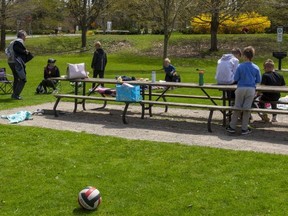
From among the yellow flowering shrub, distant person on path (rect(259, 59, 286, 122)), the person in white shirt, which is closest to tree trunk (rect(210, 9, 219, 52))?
the yellow flowering shrub

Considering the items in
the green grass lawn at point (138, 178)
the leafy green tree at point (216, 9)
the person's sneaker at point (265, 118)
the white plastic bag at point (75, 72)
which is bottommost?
the green grass lawn at point (138, 178)

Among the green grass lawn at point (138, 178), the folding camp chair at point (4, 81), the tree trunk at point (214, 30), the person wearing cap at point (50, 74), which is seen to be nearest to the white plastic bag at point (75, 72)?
the green grass lawn at point (138, 178)

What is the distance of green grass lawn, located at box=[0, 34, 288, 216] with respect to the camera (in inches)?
226

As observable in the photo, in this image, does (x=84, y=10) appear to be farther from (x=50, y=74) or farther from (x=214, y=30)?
(x=50, y=74)

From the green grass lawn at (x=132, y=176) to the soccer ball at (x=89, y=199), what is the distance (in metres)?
0.12

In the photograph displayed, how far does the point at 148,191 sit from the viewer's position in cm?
623

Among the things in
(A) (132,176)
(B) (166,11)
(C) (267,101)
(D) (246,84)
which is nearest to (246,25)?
(B) (166,11)

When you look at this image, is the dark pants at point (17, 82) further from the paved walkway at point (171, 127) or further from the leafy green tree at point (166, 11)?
the leafy green tree at point (166, 11)

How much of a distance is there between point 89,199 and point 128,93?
5.05 metres

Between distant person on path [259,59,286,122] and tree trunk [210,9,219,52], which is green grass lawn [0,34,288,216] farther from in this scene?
tree trunk [210,9,219,52]

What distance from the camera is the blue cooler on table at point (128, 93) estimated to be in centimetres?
1047

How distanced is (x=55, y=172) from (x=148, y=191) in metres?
1.54

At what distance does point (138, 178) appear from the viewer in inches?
264

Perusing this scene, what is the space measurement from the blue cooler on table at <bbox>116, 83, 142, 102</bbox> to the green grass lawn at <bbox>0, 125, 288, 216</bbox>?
5.96 feet
